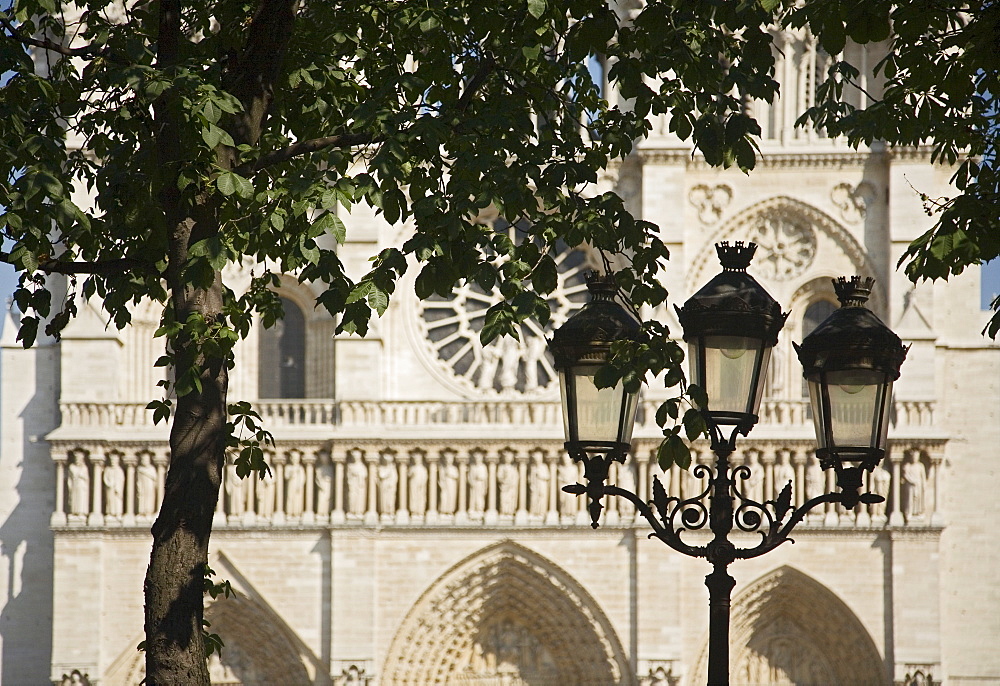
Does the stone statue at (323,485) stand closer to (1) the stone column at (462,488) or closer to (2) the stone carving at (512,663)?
(1) the stone column at (462,488)

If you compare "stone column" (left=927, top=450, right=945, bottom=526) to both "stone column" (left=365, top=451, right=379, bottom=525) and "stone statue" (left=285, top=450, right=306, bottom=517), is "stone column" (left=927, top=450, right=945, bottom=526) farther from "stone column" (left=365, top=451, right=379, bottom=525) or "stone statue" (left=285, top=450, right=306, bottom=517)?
"stone statue" (left=285, top=450, right=306, bottom=517)

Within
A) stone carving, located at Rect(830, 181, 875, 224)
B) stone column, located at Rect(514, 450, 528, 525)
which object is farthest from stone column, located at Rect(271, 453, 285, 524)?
stone carving, located at Rect(830, 181, 875, 224)

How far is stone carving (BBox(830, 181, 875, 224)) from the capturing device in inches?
797

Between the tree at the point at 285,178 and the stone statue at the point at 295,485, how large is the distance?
10.9 m

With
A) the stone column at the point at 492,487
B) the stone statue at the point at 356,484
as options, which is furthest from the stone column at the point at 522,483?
the stone statue at the point at 356,484

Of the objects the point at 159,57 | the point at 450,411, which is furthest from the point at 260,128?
the point at 450,411

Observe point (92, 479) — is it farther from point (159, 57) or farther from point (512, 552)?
point (159, 57)

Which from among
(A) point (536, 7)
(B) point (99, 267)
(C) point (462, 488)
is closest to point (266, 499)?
(C) point (462, 488)

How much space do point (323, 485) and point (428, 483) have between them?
1.32 metres

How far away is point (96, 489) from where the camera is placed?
766 inches

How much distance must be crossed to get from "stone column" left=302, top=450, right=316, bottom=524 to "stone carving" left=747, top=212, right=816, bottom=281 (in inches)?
248

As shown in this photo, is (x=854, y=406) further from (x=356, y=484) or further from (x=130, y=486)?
(x=130, y=486)

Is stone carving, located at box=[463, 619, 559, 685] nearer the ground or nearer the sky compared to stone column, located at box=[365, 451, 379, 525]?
nearer the ground

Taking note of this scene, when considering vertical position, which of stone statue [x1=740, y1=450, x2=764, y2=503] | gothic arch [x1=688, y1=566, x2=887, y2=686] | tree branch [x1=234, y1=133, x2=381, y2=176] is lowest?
gothic arch [x1=688, y1=566, x2=887, y2=686]
